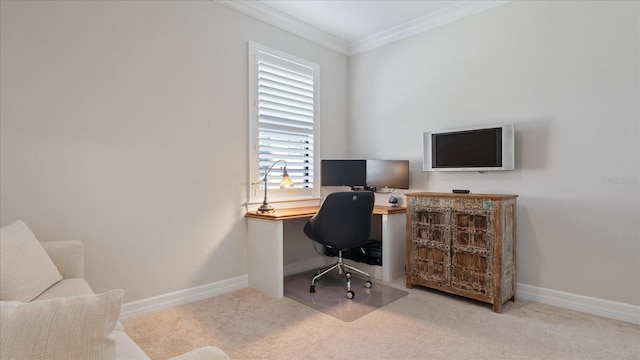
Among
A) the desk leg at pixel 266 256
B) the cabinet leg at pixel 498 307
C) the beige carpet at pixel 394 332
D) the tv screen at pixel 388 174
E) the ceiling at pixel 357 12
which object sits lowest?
the beige carpet at pixel 394 332

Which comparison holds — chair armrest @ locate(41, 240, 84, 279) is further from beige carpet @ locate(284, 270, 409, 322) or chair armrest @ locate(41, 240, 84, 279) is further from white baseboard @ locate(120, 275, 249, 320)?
beige carpet @ locate(284, 270, 409, 322)

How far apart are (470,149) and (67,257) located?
3.20 meters

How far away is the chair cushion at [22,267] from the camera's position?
1.61 meters

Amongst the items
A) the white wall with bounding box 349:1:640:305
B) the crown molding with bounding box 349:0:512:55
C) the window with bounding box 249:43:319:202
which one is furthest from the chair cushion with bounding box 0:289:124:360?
the crown molding with bounding box 349:0:512:55

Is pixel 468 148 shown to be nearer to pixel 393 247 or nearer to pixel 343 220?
pixel 393 247

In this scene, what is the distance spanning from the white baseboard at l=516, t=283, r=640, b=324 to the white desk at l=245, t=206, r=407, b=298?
113 cm

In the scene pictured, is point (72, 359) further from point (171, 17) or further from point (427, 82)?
point (427, 82)

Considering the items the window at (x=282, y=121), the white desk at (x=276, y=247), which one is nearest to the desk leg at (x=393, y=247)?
the white desk at (x=276, y=247)

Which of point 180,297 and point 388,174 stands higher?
point 388,174

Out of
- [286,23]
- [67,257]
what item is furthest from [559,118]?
[67,257]

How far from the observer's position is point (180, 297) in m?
2.86

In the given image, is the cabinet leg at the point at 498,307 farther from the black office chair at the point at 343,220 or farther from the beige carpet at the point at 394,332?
the black office chair at the point at 343,220

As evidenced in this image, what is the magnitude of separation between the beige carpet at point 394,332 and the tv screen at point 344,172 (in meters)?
1.42

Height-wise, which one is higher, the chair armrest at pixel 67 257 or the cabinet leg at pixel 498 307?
the chair armrest at pixel 67 257
